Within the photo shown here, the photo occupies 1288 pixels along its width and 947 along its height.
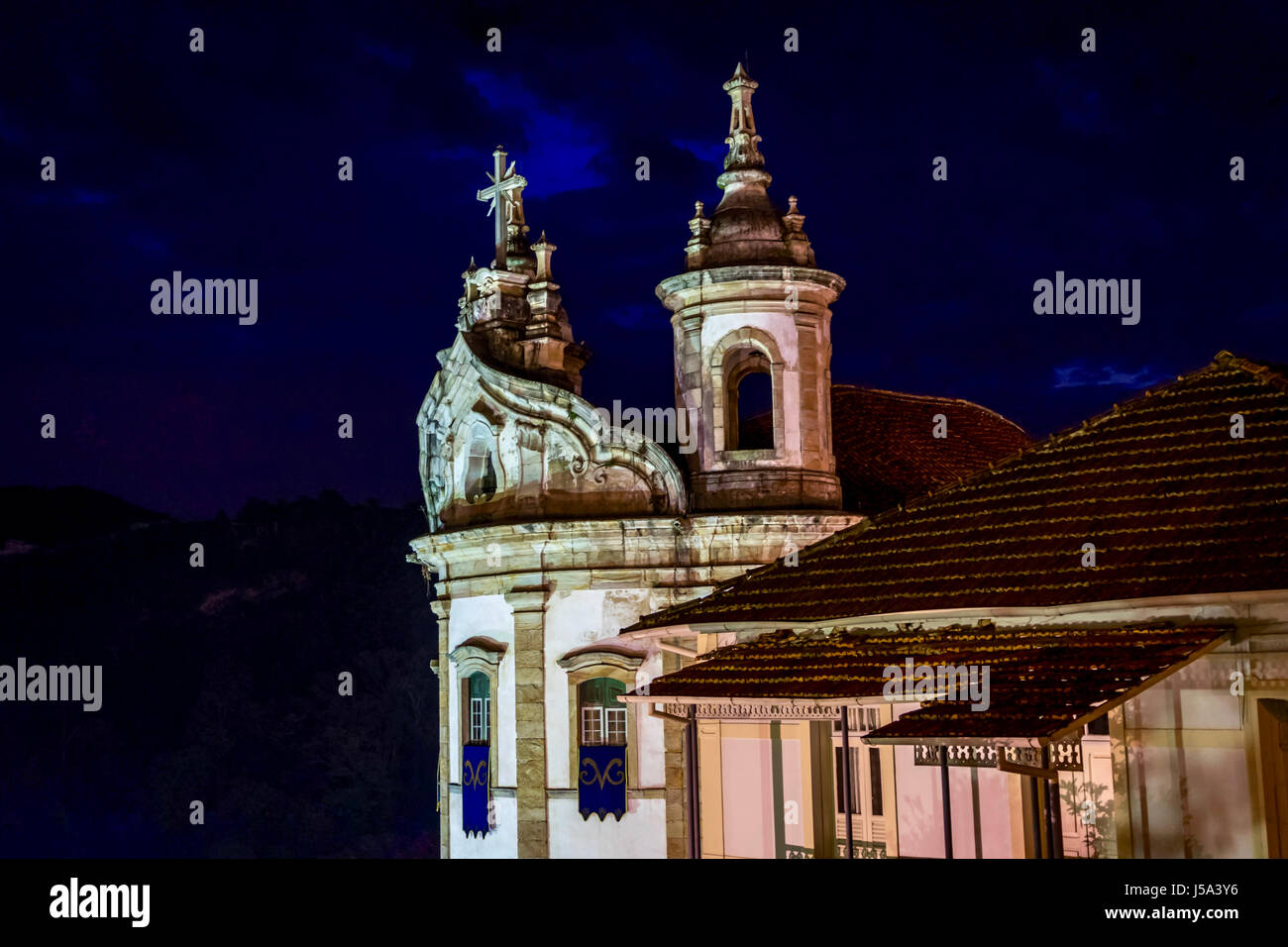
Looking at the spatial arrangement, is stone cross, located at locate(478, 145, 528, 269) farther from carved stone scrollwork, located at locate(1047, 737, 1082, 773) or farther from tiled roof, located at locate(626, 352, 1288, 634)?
carved stone scrollwork, located at locate(1047, 737, 1082, 773)

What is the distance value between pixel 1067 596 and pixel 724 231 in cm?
1179

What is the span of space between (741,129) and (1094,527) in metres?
12.2

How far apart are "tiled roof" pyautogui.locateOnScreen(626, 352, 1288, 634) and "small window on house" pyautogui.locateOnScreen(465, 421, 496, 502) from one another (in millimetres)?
7515

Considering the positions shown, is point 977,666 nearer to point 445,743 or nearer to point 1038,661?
point 1038,661

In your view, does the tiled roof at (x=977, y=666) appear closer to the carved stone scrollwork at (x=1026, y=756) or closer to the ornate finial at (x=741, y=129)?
the carved stone scrollwork at (x=1026, y=756)

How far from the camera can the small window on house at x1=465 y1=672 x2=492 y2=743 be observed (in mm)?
25562

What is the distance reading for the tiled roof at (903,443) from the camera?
88.3 ft

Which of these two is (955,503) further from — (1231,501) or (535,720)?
(535,720)

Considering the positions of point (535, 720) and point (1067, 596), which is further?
point (535, 720)

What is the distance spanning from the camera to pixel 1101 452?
1744 cm

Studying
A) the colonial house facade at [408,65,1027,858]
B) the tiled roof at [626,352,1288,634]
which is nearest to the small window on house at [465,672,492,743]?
the colonial house facade at [408,65,1027,858]
